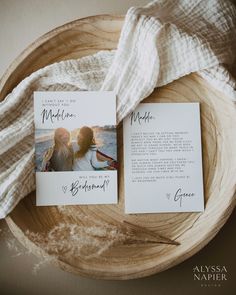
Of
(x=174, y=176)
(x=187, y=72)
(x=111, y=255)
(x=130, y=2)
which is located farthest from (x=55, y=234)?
(x=130, y=2)

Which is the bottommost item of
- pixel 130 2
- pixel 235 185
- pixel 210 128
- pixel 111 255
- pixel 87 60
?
pixel 111 255

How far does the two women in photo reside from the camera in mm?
562

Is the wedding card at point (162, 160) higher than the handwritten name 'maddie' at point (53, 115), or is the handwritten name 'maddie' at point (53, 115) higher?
the handwritten name 'maddie' at point (53, 115)

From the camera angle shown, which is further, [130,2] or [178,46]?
[130,2]

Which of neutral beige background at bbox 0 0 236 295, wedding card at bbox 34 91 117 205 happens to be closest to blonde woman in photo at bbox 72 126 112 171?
wedding card at bbox 34 91 117 205

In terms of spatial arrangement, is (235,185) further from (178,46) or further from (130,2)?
(130,2)

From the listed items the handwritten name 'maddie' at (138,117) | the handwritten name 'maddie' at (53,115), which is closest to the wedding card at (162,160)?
the handwritten name 'maddie' at (138,117)

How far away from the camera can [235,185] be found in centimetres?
56

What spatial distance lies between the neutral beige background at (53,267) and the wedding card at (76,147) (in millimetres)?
143

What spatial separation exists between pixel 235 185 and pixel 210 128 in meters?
0.11

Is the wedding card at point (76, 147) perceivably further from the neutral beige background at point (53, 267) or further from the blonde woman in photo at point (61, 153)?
the neutral beige background at point (53, 267)

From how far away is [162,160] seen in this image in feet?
1.90

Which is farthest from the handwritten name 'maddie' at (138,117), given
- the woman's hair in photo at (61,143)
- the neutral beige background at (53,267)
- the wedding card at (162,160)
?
the neutral beige background at (53,267)

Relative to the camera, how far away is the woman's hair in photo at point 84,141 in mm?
564
